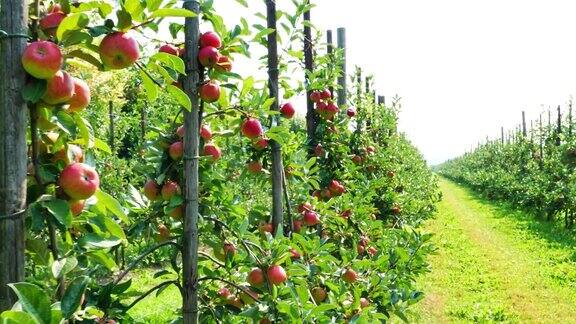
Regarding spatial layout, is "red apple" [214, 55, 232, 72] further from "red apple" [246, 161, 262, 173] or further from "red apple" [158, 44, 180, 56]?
"red apple" [246, 161, 262, 173]

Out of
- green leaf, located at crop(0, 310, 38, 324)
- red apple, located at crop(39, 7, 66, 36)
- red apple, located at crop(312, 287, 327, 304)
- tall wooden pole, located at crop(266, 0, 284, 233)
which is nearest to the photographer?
green leaf, located at crop(0, 310, 38, 324)

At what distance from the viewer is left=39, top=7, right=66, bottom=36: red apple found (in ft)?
4.13

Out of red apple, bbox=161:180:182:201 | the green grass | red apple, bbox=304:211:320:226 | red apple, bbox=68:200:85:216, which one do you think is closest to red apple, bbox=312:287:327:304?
red apple, bbox=304:211:320:226

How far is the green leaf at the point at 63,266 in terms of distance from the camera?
124 cm

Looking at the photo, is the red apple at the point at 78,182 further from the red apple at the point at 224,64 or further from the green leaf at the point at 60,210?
the red apple at the point at 224,64

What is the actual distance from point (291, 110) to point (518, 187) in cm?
1654

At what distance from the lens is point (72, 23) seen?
3.88 ft

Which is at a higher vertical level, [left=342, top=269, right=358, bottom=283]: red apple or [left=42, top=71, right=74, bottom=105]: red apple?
[left=42, top=71, right=74, bottom=105]: red apple

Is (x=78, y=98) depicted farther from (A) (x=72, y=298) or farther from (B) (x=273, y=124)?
(B) (x=273, y=124)

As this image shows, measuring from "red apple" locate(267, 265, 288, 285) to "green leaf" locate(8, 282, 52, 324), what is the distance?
1.25 metres

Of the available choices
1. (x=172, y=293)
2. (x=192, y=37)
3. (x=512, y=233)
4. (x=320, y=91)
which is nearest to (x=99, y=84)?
(x=172, y=293)

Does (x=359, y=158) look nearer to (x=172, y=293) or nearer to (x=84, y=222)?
(x=172, y=293)

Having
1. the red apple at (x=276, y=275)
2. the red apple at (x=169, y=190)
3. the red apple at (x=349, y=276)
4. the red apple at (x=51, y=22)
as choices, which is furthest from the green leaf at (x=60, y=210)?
the red apple at (x=349, y=276)

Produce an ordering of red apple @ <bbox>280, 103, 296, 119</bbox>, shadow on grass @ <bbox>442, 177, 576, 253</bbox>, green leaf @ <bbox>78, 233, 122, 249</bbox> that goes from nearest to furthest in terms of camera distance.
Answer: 1. green leaf @ <bbox>78, 233, 122, 249</bbox>
2. red apple @ <bbox>280, 103, 296, 119</bbox>
3. shadow on grass @ <bbox>442, 177, 576, 253</bbox>
